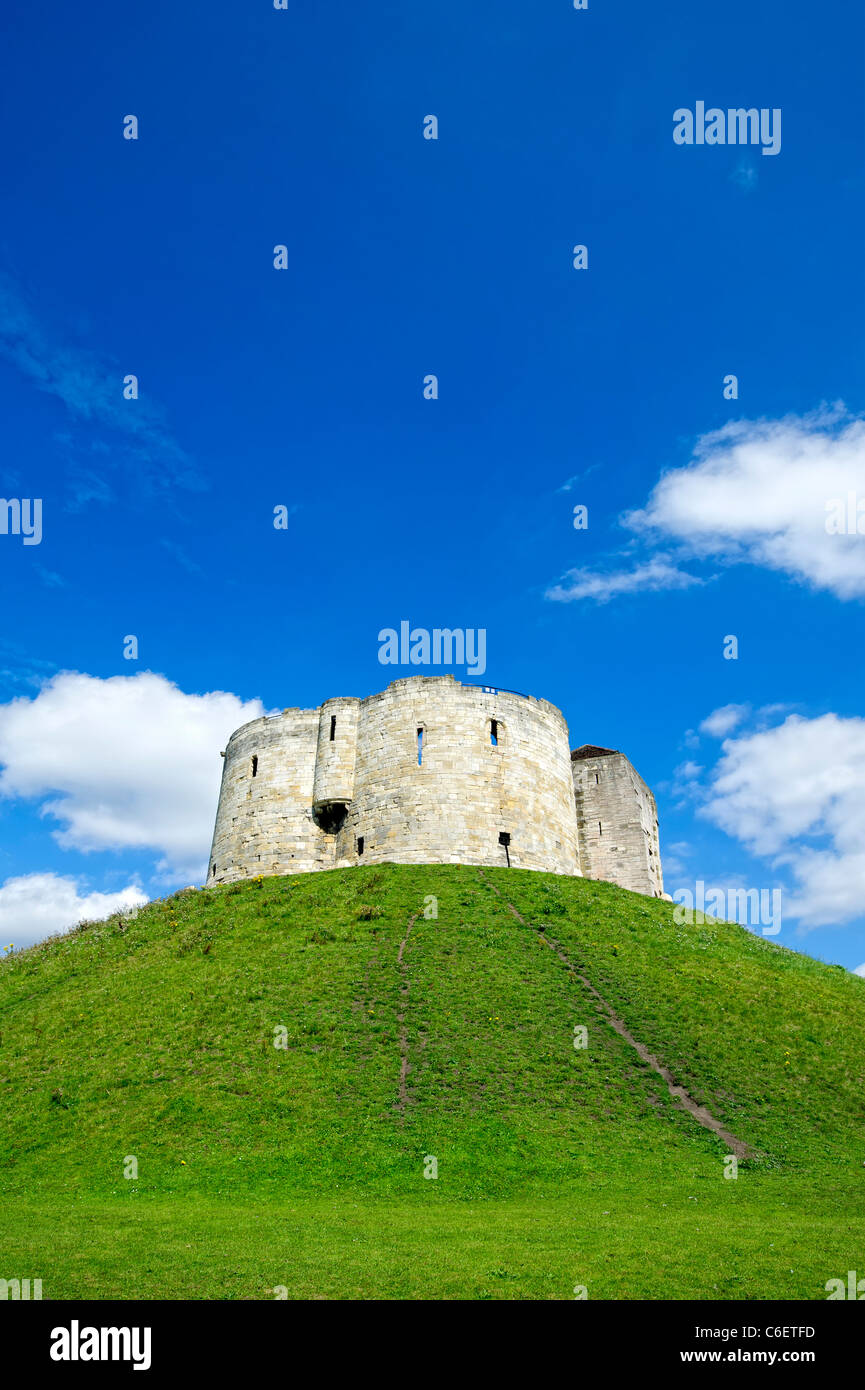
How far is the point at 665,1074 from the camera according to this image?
22031 mm

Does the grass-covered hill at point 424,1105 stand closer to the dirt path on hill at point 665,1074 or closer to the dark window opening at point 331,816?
the dirt path on hill at point 665,1074

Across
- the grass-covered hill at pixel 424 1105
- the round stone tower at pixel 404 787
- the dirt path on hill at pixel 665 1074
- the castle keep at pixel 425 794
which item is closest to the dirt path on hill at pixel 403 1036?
the grass-covered hill at pixel 424 1105

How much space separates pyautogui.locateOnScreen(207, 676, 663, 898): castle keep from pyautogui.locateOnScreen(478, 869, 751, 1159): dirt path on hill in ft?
34.7

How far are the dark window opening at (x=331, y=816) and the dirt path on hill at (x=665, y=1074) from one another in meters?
15.0

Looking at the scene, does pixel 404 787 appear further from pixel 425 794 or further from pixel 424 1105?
pixel 424 1105

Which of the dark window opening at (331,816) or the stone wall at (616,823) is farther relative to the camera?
Result: the stone wall at (616,823)

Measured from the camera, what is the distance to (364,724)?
142 feet

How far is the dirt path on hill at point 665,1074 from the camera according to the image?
62.7ft

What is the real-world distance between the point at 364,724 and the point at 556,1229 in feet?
102

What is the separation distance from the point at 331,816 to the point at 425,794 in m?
5.74
